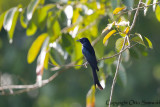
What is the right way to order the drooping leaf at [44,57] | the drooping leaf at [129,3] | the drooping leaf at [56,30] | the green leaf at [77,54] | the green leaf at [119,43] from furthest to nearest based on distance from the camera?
the drooping leaf at [56,30] < the green leaf at [77,54] < the drooping leaf at [44,57] < the drooping leaf at [129,3] < the green leaf at [119,43]

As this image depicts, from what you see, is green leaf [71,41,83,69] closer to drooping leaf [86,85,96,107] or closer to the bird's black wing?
drooping leaf [86,85,96,107]

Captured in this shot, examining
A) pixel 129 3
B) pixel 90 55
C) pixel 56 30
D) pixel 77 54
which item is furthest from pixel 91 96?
pixel 129 3

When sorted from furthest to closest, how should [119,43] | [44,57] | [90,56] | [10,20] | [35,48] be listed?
[35,48] < [44,57] < [10,20] < [90,56] < [119,43]

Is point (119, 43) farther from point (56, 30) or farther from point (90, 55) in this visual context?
point (56, 30)

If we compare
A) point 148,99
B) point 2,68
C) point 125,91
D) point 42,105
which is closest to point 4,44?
point 2,68

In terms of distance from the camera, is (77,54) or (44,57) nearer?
(44,57)

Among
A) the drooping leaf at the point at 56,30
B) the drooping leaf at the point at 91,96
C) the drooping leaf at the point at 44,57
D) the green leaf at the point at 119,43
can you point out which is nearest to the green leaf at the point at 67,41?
the drooping leaf at the point at 44,57

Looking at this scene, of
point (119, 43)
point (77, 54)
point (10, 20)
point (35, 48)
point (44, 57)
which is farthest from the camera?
point (35, 48)

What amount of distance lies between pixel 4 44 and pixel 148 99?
4.67m

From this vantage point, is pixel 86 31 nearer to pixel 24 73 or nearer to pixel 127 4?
pixel 127 4

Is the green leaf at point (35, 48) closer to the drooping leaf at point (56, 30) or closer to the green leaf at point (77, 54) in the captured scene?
the drooping leaf at point (56, 30)

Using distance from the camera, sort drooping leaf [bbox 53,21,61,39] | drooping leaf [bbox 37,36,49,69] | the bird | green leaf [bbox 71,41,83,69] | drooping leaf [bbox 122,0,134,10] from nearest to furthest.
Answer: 1. the bird
2. drooping leaf [bbox 122,0,134,10]
3. drooping leaf [bbox 37,36,49,69]
4. green leaf [bbox 71,41,83,69]
5. drooping leaf [bbox 53,21,61,39]

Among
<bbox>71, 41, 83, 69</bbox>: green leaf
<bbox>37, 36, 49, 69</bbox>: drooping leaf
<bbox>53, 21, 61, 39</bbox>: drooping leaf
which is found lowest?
<bbox>71, 41, 83, 69</bbox>: green leaf

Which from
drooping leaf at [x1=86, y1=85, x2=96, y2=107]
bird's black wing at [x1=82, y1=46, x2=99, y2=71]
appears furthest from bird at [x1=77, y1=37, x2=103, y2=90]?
drooping leaf at [x1=86, y1=85, x2=96, y2=107]
